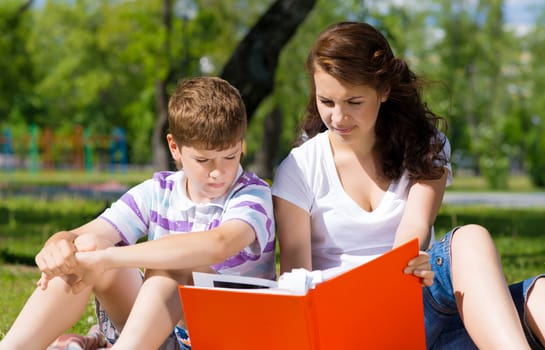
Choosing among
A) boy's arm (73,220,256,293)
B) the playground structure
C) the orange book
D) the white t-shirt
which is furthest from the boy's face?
the playground structure

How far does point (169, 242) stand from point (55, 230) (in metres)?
4.61

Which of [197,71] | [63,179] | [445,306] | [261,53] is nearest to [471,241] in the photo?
[445,306]

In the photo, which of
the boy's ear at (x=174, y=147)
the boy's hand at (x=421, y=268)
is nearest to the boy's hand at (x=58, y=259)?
the boy's ear at (x=174, y=147)

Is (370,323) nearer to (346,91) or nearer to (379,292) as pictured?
(379,292)

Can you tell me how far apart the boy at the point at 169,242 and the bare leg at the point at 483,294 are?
0.62 metres

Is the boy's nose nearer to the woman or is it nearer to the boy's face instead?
the boy's face

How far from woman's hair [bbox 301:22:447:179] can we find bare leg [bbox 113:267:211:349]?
0.86m

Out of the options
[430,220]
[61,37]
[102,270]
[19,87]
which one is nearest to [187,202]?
[102,270]

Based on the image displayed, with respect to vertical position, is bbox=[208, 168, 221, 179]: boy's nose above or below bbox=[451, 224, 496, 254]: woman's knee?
above

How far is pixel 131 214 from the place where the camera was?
2629 mm

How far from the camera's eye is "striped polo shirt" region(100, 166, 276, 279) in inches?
99.1

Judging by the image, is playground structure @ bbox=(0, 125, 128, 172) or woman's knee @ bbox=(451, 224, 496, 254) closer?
woman's knee @ bbox=(451, 224, 496, 254)

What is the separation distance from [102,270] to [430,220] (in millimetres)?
1115

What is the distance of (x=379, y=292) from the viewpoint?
222 centimetres
